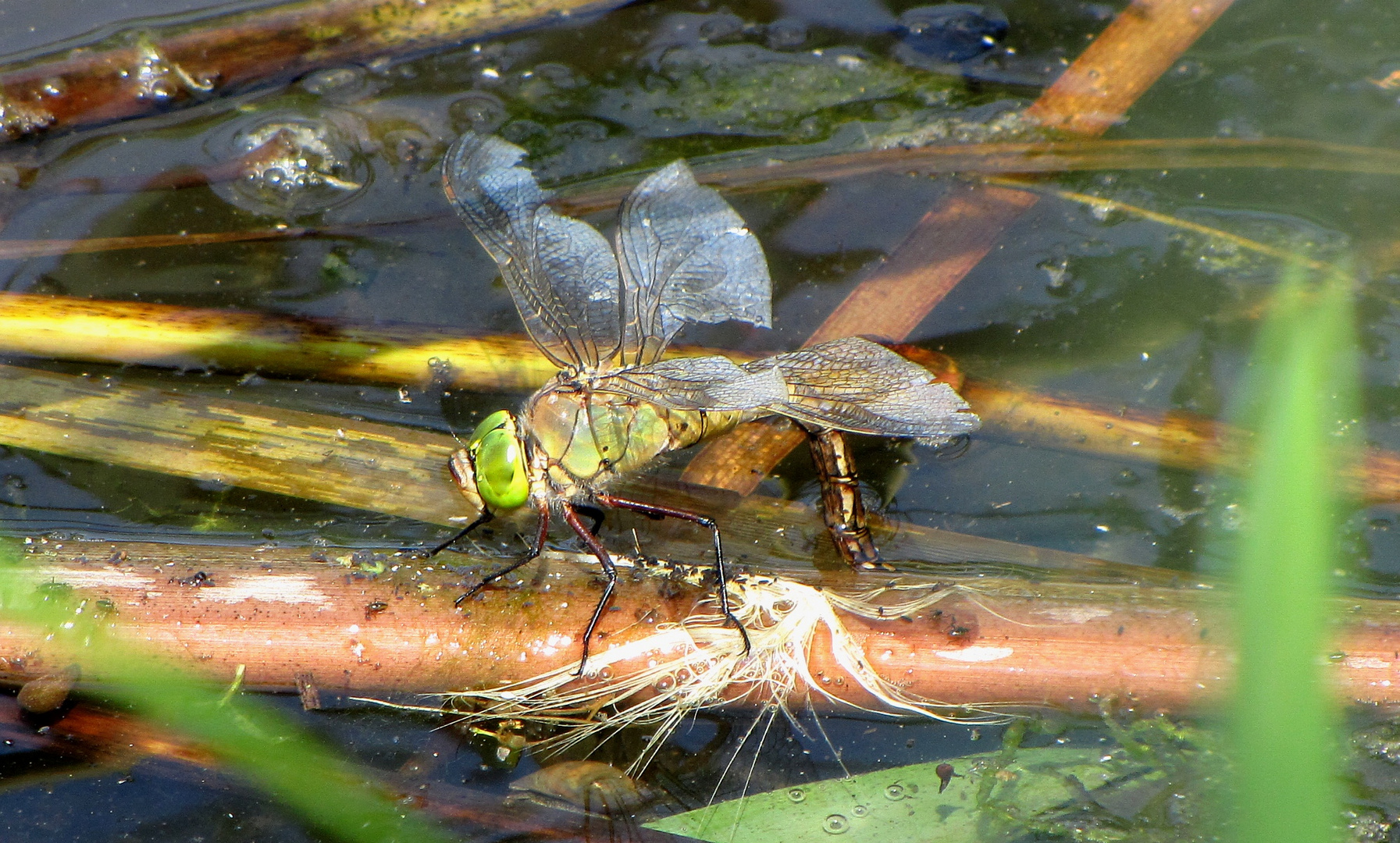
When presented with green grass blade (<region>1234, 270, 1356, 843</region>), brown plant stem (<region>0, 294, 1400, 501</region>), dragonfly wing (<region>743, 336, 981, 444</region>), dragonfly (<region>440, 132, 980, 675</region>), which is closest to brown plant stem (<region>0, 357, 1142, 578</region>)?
brown plant stem (<region>0, 294, 1400, 501</region>)

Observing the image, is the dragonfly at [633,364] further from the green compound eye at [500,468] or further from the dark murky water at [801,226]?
the dark murky water at [801,226]

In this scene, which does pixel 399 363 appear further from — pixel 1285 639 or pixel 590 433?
pixel 1285 639

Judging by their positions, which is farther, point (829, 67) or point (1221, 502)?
point (829, 67)

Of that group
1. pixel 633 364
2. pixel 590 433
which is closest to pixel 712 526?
pixel 590 433

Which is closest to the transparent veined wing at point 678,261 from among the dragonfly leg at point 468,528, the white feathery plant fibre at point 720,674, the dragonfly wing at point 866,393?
the dragonfly wing at point 866,393

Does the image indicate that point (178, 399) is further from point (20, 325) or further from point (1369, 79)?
point (1369, 79)

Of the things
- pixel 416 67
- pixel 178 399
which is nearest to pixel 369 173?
pixel 416 67
